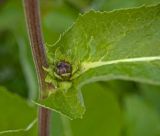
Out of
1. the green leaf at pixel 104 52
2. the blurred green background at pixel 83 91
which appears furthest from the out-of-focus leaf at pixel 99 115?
the green leaf at pixel 104 52

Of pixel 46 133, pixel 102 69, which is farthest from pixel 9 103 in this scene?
pixel 102 69

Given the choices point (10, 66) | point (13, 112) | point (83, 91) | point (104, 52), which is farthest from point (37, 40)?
point (10, 66)

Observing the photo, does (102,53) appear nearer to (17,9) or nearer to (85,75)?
(85,75)

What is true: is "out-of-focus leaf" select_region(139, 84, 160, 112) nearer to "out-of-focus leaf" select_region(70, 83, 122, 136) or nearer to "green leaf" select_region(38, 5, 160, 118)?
"out-of-focus leaf" select_region(70, 83, 122, 136)

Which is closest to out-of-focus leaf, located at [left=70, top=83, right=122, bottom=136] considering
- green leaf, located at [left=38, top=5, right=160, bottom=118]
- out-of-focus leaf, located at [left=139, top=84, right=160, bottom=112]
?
out-of-focus leaf, located at [left=139, top=84, right=160, bottom=112]

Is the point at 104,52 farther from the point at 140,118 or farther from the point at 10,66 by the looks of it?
the point at 10,66

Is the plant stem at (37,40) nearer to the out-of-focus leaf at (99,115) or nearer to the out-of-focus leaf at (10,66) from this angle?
the out-of-focus leaf at (99,115)

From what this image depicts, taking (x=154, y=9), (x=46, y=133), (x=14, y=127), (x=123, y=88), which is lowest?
(x=123, y=88)
